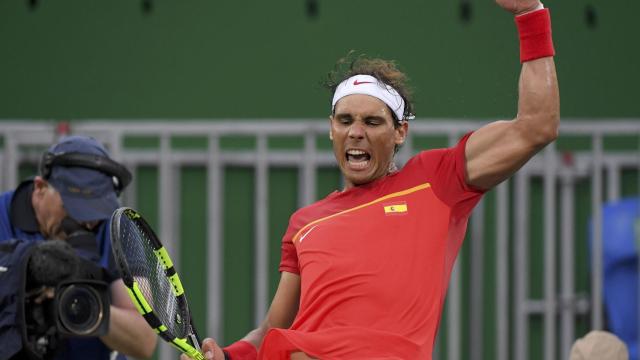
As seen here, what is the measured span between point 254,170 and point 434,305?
2911 millimetres

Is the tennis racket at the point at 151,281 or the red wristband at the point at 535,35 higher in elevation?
the red wristband at the point at 535,35

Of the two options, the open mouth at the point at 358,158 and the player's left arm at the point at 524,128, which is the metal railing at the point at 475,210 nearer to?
the open mouth at the point at 358,158

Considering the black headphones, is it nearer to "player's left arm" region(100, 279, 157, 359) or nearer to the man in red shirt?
"player's left arm" region(100, 279, 157, 359)

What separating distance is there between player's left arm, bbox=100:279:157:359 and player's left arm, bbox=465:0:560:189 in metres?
1.76

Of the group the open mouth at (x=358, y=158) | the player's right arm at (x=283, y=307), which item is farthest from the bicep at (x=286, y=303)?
the open mouth at (x=358, y=158)

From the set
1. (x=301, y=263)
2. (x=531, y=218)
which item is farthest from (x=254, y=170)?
(x=301, y=263)

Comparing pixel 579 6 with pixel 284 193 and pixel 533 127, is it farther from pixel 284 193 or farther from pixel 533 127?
pixel 533 127

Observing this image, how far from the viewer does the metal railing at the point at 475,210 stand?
6.98m

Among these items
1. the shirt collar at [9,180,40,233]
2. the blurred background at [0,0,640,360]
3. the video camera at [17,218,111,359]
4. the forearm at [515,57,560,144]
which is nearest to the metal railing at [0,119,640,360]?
the blurred background at [0,0,640,360]

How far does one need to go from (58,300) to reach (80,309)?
0.10 meters

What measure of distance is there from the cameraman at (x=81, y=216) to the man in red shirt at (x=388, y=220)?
1068 mm

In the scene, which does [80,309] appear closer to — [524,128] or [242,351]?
[242,351]

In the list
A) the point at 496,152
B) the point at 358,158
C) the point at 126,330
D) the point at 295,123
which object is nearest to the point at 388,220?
the point at 358,158

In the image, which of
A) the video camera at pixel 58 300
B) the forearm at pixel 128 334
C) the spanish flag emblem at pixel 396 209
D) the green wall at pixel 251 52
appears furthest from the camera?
the green wall at pixel 251 52
